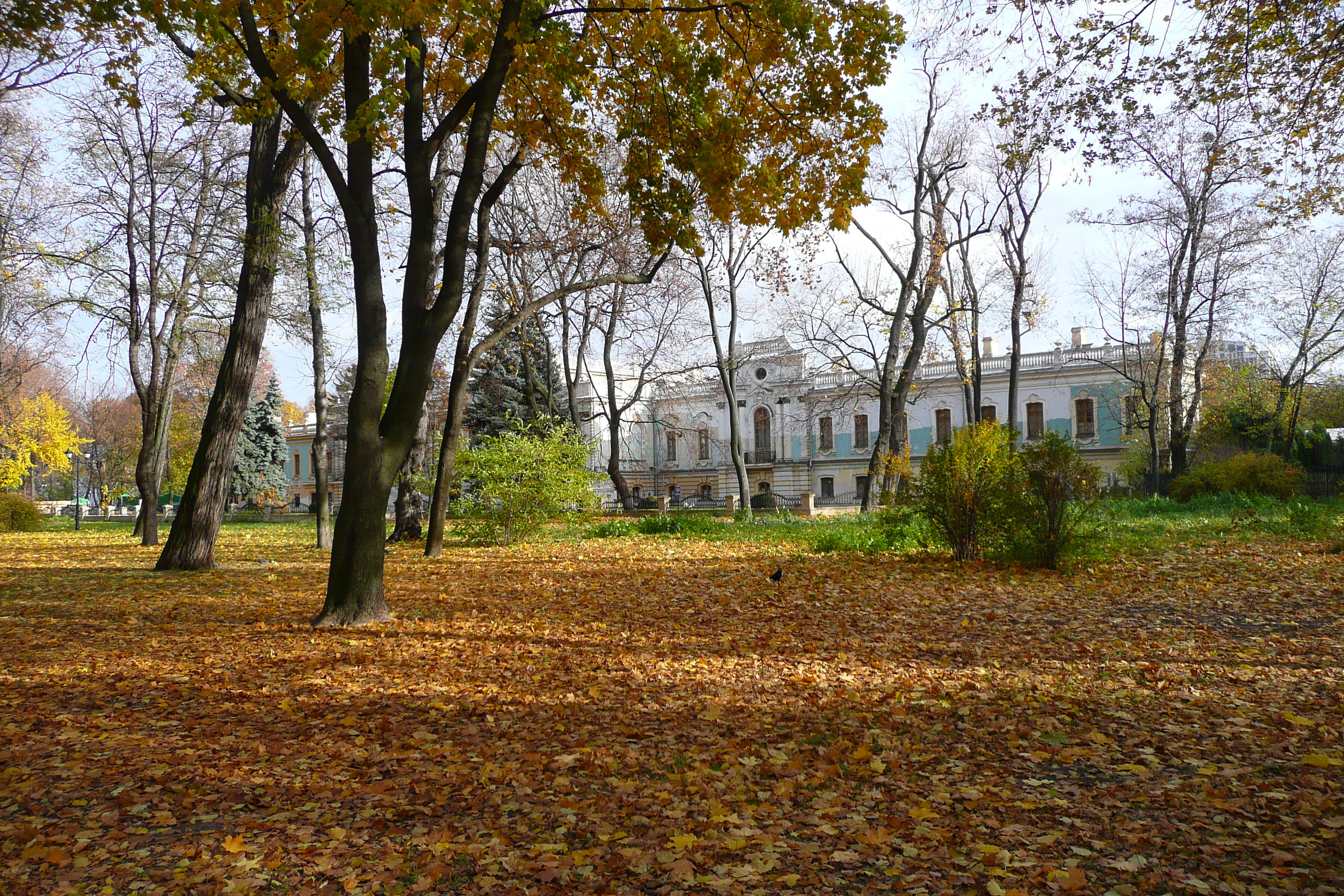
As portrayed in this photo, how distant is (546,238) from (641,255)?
12.3 feet

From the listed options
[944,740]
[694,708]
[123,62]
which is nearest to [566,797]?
[694,708]

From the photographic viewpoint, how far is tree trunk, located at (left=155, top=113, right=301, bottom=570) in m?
9.99

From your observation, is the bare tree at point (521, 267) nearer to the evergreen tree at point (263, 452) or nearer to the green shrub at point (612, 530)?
the green shrub at point (612, 530)

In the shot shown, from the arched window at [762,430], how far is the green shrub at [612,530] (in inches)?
1216

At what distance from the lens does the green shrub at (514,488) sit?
13.8 metres

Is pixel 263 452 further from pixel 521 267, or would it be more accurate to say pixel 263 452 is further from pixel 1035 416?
pixel 1035 416

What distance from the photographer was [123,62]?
23.8 ft

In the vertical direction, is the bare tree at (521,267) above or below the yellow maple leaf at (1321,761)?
above

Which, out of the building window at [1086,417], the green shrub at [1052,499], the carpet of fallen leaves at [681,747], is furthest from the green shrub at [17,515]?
the building window at [1086,417]

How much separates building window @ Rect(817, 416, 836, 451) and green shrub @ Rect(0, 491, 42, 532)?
36.4m

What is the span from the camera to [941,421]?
44625mm

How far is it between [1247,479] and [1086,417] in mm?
22687

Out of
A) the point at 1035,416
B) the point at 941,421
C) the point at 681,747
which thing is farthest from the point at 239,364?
the point at 1035,416

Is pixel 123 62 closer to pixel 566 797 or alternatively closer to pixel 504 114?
pixel 504 114
